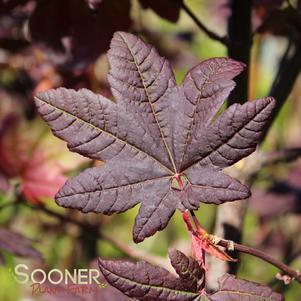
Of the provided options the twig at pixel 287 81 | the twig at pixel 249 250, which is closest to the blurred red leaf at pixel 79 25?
the twig at pixel 287 81

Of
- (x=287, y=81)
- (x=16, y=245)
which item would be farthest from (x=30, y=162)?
(x=287, y=81)

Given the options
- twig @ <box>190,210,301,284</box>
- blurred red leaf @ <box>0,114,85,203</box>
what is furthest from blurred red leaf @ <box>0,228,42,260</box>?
twig @ <box>190,210,301,284</box>

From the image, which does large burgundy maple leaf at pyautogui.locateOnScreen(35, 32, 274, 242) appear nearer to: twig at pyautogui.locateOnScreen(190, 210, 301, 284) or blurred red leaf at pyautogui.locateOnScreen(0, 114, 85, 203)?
twig at pyautogui.locateOnScreen(190, 210, 301, 284)

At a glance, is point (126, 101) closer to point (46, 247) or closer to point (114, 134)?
point (114, 134)

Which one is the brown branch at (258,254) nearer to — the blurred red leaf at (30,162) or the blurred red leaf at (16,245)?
the blurred red leaf at (16,245)

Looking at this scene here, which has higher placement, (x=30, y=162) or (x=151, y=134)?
(x=151, y=134)

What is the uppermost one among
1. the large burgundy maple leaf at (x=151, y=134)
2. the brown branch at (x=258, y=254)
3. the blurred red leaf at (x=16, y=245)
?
the large burgundy maple leaf at (x=151, y=134)

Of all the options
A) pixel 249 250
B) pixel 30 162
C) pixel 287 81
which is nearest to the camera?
pixel 249 250

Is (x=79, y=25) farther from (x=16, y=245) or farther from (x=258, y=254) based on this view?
(x=258, y=254)
